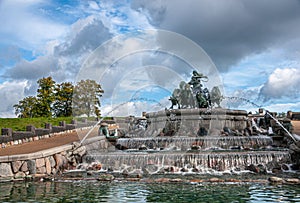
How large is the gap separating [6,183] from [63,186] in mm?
2454

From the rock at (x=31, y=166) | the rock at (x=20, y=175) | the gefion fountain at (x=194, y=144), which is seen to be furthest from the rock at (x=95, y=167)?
the rock at (x=20, y=175)

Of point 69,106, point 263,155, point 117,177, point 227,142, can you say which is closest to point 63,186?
point 117,177

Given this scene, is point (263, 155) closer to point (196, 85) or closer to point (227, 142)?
point (227, 142)

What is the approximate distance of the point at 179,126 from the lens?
25234mm

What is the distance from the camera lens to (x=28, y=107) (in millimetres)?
47906

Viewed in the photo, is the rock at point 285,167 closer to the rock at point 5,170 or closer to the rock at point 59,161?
the rock at point 59,161

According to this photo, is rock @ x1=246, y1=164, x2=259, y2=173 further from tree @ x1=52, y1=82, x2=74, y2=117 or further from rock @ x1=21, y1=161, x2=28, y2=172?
tree @ x1=52, y1=82, x2=74, y2=117

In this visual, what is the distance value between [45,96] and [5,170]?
34355mm

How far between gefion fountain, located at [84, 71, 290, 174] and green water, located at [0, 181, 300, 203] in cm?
339

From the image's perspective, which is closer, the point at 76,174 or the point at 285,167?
the point at 76,174

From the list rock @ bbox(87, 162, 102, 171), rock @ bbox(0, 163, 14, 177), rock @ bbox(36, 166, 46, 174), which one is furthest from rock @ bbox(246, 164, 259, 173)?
rock @ bbox(0, 163, 14, 177)

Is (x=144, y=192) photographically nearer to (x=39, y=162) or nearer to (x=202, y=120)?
(x=39, y=162)

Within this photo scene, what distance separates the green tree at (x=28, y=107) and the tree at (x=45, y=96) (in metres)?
0.65

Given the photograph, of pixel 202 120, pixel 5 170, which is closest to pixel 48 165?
pixel 5 170
